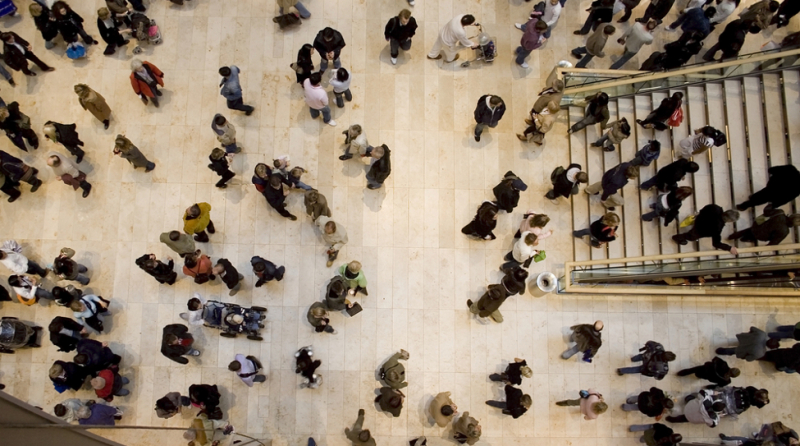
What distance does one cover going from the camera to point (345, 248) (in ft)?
34.4

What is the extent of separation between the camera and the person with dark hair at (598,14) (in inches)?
425

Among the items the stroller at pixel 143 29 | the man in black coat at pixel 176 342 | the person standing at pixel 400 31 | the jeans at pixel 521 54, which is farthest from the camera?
the jeans at pixel 521 54

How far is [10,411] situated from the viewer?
20.4ft

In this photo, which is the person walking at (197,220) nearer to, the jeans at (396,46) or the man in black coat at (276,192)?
the man in black coat at (276,192)

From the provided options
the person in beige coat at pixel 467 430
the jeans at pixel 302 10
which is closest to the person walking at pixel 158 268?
the jeans at pixel 302 10

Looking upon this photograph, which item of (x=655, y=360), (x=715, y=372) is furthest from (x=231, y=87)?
(x=715, y=372)

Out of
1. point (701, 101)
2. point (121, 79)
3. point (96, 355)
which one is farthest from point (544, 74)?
point (96, 355)

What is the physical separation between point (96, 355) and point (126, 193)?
340cm

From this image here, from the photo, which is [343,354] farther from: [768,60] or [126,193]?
[768,60]

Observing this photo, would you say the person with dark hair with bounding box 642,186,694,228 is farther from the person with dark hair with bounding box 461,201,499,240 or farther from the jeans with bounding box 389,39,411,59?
the jeans with bounding box 389,39,411,59

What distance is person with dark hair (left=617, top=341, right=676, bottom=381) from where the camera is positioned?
953 centimetres

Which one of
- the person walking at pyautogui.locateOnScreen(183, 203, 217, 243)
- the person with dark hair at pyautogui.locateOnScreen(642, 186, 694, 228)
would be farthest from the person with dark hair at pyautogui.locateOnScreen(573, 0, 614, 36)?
the person walking at pyautogui.locateOnScreen(183, 203, 217, 243)

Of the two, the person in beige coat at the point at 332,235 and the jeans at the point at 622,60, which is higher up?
the jeans at the point at 622,60

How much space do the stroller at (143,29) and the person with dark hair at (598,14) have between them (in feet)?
31.8
